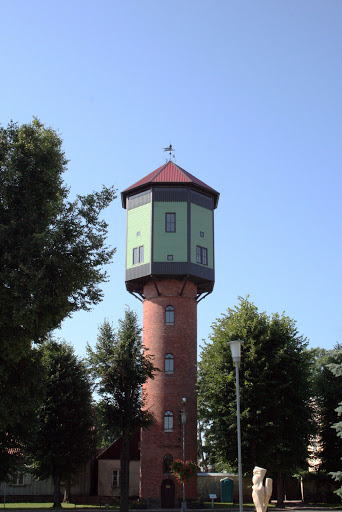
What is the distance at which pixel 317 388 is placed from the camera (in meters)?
42.2

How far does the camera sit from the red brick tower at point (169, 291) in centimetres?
3894

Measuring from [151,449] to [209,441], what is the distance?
5257 millimetres

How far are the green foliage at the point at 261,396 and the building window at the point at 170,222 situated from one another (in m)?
8.13

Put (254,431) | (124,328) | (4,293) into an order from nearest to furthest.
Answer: (4,293), (254,431), (124,328)

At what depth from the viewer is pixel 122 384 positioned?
3684 centimetres

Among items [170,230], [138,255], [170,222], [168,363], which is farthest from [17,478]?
[170,222]

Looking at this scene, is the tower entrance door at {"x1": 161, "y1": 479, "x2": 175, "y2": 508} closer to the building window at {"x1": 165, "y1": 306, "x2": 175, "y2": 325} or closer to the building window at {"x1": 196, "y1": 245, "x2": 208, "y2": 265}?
the building window at {"x1": 165, "y1": 306, "x2": 175, "y2": 325}

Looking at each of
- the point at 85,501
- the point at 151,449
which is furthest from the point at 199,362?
the point at 85,501

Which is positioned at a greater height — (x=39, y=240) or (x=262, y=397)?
(x=39, y=240)

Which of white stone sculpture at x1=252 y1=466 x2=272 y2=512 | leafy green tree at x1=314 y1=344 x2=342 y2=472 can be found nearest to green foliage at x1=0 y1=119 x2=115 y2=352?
white stone sculpture at x1=252 y1=466 x2=272 y2=512

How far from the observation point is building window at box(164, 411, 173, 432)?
129 feet

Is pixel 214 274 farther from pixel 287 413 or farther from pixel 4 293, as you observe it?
pixel 4 293

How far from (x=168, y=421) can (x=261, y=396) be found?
307 inches

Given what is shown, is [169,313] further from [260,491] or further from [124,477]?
[260,491]
